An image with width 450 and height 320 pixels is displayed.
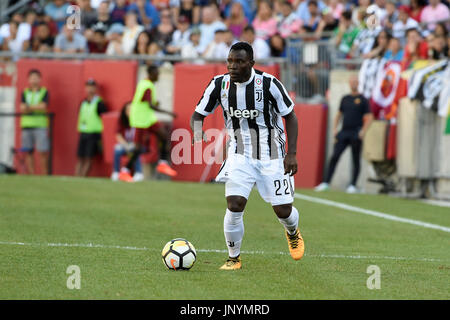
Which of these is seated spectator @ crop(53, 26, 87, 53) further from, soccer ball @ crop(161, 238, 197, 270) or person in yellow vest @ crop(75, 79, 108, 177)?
soccer ball @ crop(161, 238, 197, 270)

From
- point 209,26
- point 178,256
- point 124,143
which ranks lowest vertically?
point 178,256

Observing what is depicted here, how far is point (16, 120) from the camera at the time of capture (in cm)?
2252

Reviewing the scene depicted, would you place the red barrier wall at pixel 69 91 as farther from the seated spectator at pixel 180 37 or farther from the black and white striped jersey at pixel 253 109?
the black and white striped jersey at pixel 253 109

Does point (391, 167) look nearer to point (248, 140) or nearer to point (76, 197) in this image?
point (76, 197)

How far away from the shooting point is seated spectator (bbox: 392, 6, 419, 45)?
1961 centimetres

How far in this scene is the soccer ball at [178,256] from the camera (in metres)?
8.58

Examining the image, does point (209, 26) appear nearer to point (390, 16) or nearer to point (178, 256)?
point (390, 16)

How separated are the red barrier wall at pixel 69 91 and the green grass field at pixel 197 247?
16.2 feet

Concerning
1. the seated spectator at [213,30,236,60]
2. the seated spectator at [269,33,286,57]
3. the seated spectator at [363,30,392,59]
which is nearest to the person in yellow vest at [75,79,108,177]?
the seated spectator at [213,30,236,60]

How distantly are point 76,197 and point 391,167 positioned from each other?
7.22 meters

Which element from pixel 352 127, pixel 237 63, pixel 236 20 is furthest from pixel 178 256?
pixel 236 20

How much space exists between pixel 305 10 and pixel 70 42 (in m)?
5.85

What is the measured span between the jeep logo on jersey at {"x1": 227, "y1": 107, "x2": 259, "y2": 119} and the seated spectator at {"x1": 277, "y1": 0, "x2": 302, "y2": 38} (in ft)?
43.2

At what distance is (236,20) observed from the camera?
2256 cm
